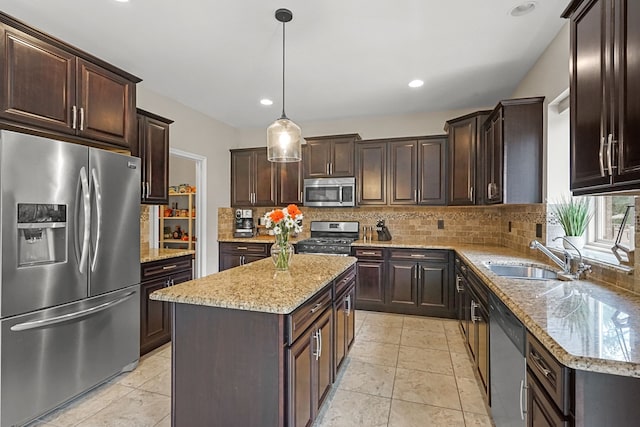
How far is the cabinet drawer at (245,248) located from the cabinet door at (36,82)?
2.78 metres

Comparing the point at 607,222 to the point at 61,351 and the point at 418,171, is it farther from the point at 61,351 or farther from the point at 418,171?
the point at 61,351

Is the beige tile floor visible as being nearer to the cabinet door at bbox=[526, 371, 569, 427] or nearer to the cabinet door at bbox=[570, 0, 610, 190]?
the cabinet door at bbox=[526, 371, 569, 427]

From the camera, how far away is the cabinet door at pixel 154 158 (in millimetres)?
3027

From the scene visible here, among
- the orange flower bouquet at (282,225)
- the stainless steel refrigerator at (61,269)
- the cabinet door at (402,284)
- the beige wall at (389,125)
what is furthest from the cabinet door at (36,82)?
the cabinet door at (402,284)

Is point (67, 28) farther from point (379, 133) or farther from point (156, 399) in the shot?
point (379, 133)

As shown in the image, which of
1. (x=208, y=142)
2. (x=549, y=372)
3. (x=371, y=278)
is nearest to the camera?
(x=549, y=372)

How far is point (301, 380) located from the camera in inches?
62.2

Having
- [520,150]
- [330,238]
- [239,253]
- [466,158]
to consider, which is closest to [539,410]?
[520,150]

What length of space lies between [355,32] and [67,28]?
7.20 ft

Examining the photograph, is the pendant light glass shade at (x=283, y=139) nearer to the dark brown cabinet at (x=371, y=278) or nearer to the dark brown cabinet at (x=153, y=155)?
the dark brown cabinet at (x=153, y=155)

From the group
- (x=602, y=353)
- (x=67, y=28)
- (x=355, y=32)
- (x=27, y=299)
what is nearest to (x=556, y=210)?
(x=602, y=353)

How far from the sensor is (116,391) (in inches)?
91.5

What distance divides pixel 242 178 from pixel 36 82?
3.13m

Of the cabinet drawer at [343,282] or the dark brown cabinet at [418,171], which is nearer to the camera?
the cabinet drawer at [343,282]
